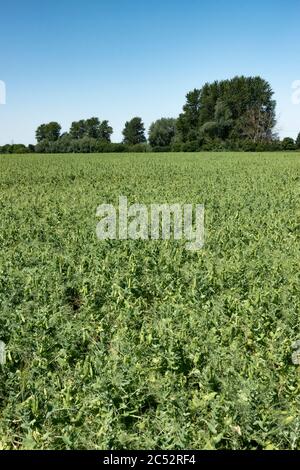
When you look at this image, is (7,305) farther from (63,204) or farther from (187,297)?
(63,204)

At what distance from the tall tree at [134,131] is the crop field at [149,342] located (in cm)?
10468

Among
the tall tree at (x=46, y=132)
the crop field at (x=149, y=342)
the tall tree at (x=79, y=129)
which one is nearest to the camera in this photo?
the crop field at (x=149, y=342)

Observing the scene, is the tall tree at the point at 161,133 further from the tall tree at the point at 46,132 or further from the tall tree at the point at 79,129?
the tall tree at the point at 46,132

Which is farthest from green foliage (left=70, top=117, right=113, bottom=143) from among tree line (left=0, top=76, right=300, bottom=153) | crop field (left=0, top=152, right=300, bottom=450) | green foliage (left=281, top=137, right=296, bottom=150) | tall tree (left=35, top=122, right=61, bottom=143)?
crop field (left=0, top=152, right=300, bottom=450)

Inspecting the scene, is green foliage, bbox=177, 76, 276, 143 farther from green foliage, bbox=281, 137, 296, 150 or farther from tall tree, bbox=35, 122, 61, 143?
tall tree, bbox=35, 122, 61, 143

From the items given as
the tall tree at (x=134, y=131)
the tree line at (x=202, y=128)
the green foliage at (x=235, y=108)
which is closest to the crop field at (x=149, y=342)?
the tree line at (x=202, y=128)

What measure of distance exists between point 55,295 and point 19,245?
2.42 metres

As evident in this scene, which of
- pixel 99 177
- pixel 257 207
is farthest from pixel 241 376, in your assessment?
pixel 99 177

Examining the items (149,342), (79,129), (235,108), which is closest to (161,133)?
(235,108)

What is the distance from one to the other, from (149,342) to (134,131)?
109867 millimetres

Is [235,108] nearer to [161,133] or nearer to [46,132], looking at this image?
[161,133]

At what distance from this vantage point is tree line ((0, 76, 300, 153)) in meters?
71.8

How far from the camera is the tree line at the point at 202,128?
2825 inches

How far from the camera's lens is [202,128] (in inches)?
3241
